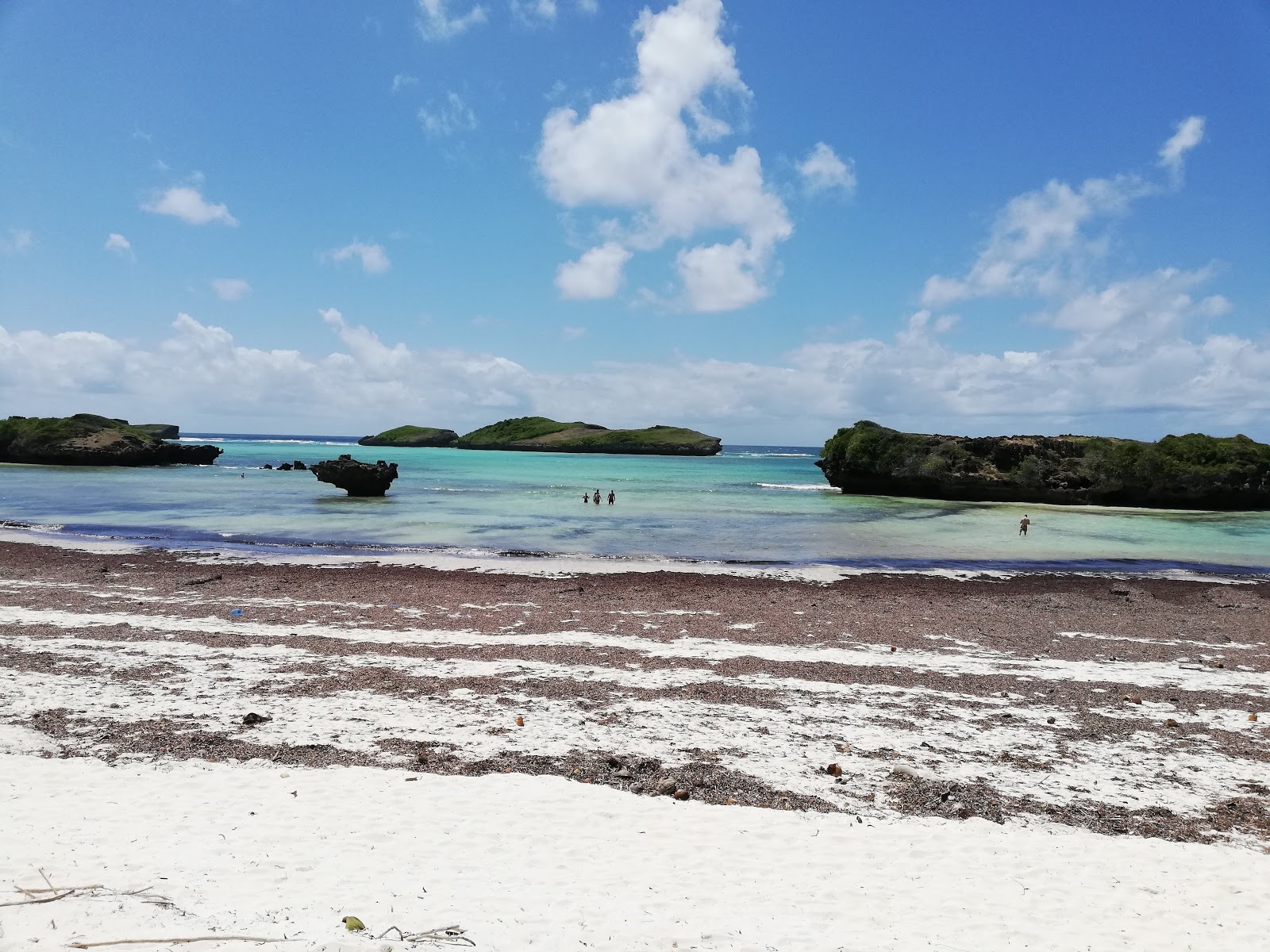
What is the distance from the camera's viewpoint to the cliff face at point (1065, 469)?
55.6m

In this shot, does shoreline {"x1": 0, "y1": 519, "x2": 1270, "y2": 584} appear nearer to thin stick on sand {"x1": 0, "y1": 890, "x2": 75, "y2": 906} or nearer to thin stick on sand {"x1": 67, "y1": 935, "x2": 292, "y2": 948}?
thin stick on sand {"x1": 0, "y1": 890, "x2": 75, "y2": 906}

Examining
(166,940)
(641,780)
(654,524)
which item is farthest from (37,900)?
(654,524)

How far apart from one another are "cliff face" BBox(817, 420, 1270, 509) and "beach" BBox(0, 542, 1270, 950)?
157 feet

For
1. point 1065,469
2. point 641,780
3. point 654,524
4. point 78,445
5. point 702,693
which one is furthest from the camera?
point 78,445

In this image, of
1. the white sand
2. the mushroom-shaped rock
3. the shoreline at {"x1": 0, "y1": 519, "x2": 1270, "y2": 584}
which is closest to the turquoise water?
the shoreline at {"x1": 0, "y1": 519, "x2": 1270, "y2": 584}

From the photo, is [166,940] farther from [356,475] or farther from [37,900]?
[356,475]

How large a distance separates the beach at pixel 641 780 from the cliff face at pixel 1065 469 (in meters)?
47.9

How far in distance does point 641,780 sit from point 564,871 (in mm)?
1973

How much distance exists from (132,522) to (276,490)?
21.4 meters

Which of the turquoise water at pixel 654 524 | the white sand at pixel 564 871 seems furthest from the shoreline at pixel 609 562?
the white sand at pixel 564 871

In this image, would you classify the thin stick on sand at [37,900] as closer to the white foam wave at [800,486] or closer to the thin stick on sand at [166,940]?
the thin stick on sand at [166,940]

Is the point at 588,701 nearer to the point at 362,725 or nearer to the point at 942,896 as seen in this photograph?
the point at 362,725

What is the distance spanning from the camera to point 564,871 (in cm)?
563

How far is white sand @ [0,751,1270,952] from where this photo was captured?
4816mm
